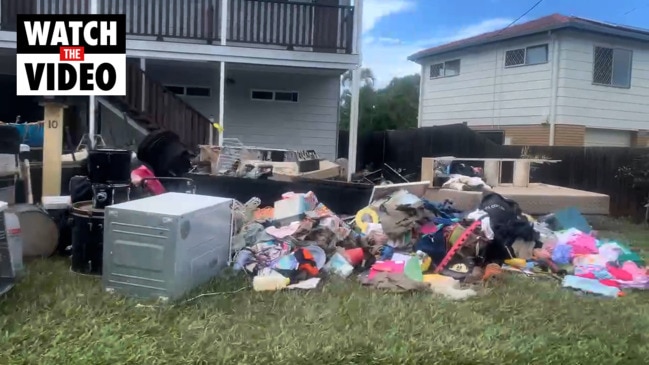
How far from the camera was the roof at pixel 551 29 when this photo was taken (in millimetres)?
15844

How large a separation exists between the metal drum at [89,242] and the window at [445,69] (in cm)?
1622

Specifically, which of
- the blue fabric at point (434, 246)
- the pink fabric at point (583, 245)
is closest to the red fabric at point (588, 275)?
the pink fabric at point (583, 245)

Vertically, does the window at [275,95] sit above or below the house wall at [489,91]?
below

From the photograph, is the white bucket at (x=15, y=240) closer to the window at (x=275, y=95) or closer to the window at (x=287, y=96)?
the window at (x=275, y=95)

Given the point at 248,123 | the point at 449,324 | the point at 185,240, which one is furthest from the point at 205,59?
the point at 449,324

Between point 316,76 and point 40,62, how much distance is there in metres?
7.37

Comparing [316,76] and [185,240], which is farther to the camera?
[316,76]

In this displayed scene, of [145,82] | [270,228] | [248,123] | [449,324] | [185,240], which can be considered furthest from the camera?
[248,123]

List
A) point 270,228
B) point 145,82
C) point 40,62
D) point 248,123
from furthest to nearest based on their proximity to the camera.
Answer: point 248,123
point 145,82
point 40,62
point 270,228

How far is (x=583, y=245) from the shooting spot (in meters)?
6.73

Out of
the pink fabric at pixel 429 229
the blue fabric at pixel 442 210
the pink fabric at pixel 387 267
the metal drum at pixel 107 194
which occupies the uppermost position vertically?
the metal drum at pixel 107 194

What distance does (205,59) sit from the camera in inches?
482

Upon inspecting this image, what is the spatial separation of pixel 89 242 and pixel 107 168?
0.93 metres

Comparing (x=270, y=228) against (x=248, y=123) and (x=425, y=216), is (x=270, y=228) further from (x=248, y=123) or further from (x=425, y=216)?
(x=248, y=123)
